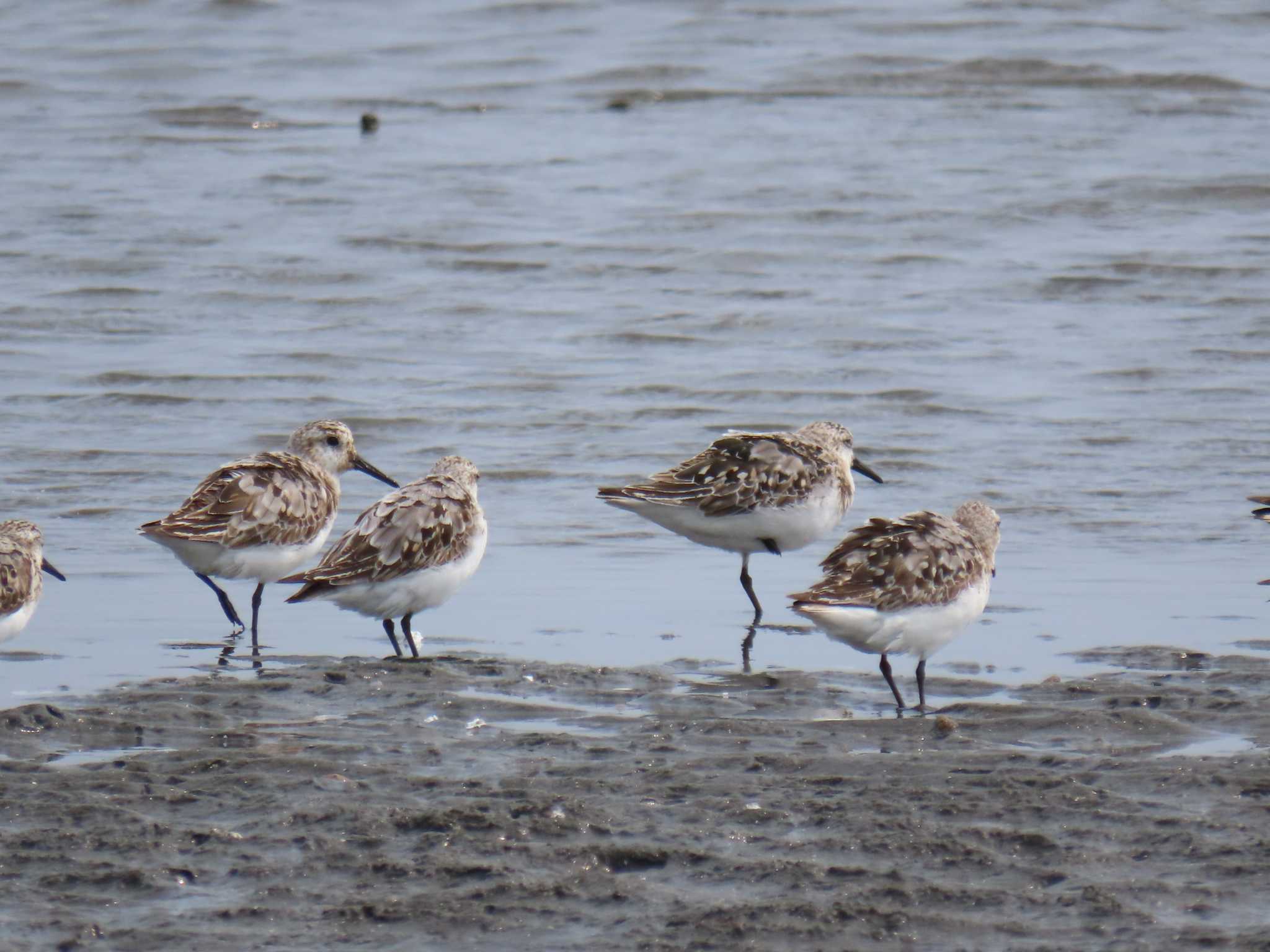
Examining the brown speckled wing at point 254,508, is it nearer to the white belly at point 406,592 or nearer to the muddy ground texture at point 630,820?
the white belly at point 406,592

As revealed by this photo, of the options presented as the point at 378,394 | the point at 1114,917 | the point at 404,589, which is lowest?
A: the point at 378,394

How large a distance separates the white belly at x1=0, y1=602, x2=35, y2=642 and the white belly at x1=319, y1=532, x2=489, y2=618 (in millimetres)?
1275

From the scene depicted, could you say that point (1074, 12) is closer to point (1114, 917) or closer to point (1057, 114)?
point (1057, 114)

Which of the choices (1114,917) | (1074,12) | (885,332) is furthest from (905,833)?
(1074,12)

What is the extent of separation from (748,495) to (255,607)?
2660 mm

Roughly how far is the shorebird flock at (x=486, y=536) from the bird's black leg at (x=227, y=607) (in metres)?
0.01

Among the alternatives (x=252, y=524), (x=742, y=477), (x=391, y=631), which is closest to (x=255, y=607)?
(x=252, y=524)

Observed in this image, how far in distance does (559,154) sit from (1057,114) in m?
6.94

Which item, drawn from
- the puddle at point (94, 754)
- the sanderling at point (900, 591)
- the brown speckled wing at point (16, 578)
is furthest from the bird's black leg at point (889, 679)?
the brown speckled wing at point (16, 578)

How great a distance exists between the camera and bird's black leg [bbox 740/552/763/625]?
10070 millimetres

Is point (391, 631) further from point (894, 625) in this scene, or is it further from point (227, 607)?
point (894, 625)

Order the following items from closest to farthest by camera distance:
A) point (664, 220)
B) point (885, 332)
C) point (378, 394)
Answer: point (378, 394), point (885, 332), point (664, 220)

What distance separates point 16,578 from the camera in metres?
8.37

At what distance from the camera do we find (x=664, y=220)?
72.6 ft
